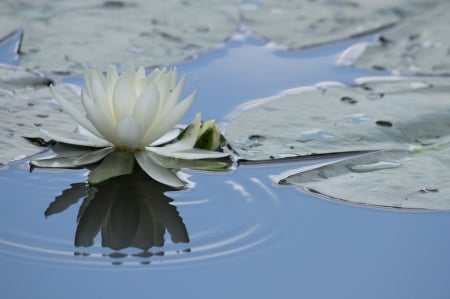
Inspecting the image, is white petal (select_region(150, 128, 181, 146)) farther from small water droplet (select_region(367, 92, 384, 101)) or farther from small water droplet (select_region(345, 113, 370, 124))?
small water droplet (select_region(367, 92, 384, 101))

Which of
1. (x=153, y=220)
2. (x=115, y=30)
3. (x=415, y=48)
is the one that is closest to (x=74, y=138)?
(x=153, y=220)

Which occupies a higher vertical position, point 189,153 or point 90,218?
point 189,153

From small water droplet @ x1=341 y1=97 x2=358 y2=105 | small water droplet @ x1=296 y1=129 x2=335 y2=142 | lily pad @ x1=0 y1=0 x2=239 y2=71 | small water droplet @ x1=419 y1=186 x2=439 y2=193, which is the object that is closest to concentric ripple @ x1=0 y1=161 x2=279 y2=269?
small water droplet @ x1=296 y1=129 x2=335 y2=142

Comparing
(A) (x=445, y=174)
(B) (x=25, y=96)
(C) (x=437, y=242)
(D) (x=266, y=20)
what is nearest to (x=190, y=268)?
(C) (x=437, y=242)

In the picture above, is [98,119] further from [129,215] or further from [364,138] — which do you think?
[364,138]

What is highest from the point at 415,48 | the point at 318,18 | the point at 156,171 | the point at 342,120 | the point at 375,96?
the point at 318,18

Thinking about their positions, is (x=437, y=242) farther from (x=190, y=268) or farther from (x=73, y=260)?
(x=73, y=260)

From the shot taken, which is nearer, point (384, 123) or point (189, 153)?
point (189, 153)
